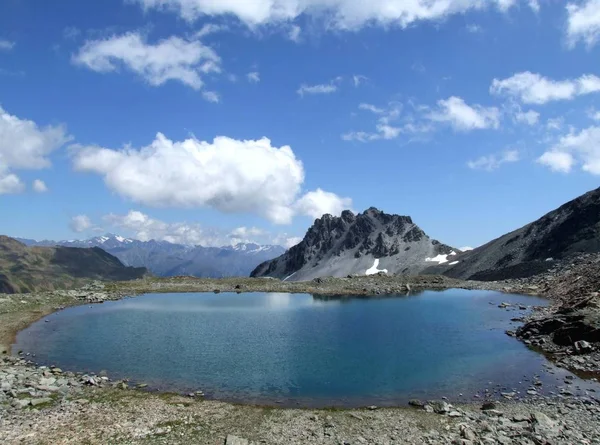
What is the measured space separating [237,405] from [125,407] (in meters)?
8.02

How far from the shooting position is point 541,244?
156 metres

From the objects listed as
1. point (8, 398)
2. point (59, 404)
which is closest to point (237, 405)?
point (59, 404)

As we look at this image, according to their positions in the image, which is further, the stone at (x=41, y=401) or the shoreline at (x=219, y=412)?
the stone at (x=41, y=401)

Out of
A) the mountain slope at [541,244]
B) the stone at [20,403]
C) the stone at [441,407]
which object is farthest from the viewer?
the mountain slope at [541,244]

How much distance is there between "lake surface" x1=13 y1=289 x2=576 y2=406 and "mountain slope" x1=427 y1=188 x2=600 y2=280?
200 ft

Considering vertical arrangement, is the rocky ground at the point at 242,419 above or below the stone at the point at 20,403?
below

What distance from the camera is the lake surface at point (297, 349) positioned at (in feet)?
122

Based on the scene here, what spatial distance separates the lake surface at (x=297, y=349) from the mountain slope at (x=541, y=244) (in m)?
60.9

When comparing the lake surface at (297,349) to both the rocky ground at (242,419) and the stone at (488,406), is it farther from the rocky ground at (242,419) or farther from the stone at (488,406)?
the rocky ground at (242,419)

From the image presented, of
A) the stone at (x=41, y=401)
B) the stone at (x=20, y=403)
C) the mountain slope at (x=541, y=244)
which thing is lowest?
the stone at (x=41, y=401)

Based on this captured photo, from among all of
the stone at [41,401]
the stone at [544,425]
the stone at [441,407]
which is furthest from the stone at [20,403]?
the stone at [544,425]

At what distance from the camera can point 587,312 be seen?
51031 mm

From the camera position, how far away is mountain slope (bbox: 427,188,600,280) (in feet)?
449

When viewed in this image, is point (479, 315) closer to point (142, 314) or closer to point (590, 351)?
point (590, 351)
